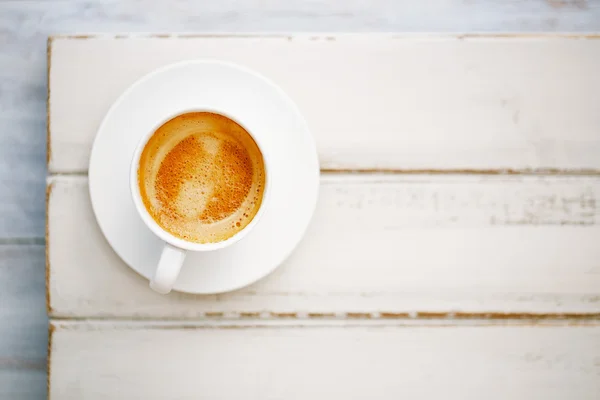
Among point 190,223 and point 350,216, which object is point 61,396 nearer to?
point 190,223

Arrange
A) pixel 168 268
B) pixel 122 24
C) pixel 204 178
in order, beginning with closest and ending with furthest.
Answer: pixel 168 268
pixel 204 178
pixel 122 24

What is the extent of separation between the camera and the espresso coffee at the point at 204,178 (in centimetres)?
69

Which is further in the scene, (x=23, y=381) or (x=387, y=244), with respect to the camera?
(x=23, y=381)

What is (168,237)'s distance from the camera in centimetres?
60

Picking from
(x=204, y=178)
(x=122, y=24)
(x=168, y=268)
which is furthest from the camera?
(x=122, y=24)

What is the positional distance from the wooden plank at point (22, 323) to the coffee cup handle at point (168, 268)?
0.37m

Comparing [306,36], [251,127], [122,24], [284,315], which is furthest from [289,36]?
[284,315]

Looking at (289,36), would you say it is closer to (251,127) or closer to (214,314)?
(251,127)

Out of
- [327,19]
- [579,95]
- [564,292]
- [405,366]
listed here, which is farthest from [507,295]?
[327,19]

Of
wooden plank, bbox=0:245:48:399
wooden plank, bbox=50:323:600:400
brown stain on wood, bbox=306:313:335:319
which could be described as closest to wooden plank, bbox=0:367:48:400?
wooden plank, bbox=0:245:48:399

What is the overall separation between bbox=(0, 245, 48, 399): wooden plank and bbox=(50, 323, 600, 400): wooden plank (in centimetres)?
15

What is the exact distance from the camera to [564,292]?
75 centimetres

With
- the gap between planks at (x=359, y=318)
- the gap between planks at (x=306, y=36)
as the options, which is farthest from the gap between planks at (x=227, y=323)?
the gap between planks at (x=306, y=36)

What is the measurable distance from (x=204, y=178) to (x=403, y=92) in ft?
1.09
